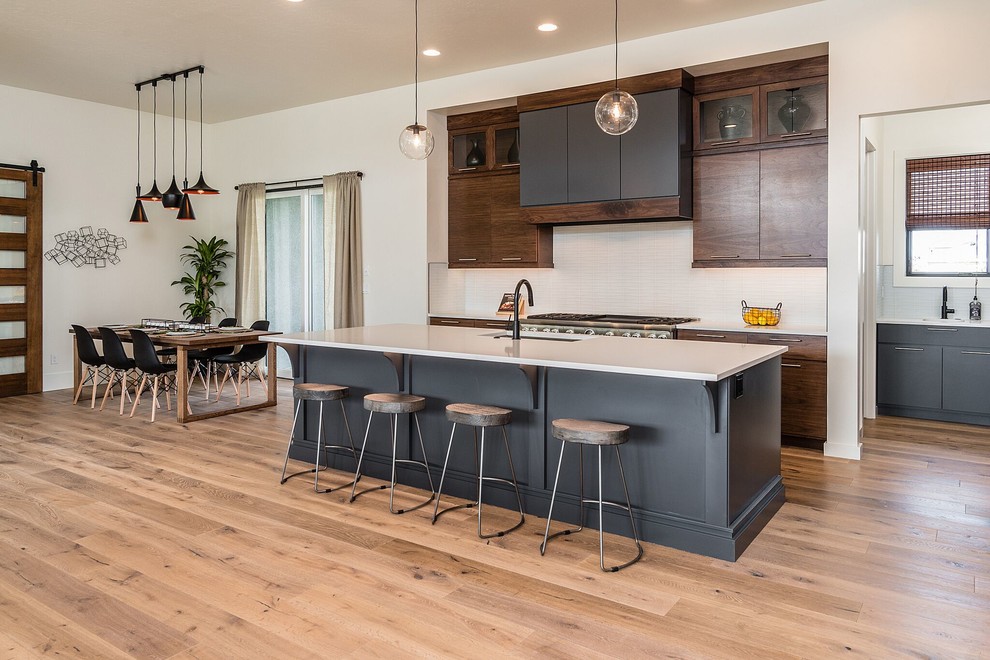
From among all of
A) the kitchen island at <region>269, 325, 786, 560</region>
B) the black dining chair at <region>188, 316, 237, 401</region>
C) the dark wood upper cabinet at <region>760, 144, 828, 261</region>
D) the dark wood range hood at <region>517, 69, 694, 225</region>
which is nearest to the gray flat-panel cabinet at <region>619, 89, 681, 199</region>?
the dark wood range hood at <region>517, 69, 694, 225</region>

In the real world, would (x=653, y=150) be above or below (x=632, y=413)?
above

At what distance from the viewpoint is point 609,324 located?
5891 mm

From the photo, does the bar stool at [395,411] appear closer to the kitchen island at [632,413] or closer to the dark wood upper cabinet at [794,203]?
the kitchen island at [632,413]

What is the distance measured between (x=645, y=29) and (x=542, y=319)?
2502 mm

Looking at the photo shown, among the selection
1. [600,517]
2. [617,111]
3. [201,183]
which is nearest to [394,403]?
[600,517]

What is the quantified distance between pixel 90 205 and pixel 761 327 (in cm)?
734

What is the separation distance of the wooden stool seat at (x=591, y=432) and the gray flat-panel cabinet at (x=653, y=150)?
2.93 meters

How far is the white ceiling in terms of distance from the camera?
5223 millimetres

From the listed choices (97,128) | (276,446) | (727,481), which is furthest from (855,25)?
(97,128)

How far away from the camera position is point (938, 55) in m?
4.70

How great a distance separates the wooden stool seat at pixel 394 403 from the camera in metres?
3.92

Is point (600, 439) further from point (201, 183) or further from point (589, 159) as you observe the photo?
point (201, 183)

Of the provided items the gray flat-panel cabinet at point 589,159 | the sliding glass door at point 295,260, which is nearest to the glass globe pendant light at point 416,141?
the gray flat-panel cabinet at point 589,159

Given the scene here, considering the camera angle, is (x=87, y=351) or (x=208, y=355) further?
(x=208, y=355)
